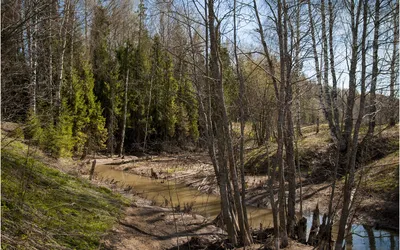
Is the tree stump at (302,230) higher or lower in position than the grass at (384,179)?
lower

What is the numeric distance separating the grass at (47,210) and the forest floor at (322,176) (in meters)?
1.73

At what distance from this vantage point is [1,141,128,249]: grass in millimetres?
3926

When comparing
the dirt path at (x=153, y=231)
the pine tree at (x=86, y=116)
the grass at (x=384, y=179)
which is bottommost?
the dirt path at (x=153, y=231)

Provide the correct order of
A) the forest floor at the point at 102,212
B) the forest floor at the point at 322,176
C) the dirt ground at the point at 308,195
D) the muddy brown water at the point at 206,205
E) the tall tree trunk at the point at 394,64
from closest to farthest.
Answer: the forest floor at the point at 102,212 → the tall tree trunk at the point at 394,64 → the muddy brown water at the point at 206,205 → the dirt ground at the point at 308,195 → the forest floor at the point at 322,176

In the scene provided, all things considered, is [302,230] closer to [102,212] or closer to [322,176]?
[102,212]

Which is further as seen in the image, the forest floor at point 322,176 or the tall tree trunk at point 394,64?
the forest floor at point 322,176

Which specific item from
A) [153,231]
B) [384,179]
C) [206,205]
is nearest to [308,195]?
[384,179]

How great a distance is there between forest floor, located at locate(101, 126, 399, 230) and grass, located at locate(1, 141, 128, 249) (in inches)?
67.9

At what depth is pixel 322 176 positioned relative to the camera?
42.3 ft

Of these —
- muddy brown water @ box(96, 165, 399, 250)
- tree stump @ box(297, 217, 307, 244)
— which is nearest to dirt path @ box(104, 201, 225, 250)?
muddy brown water @ box(96, 165, 399, 250)

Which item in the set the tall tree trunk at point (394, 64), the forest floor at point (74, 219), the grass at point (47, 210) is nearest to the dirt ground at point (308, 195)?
the forest floor at point (74, 219)

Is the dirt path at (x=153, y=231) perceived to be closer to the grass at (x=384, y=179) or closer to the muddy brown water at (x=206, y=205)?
the muddy brown water at (x=206, y=205)

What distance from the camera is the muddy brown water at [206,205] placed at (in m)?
7.78

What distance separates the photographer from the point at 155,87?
24.3 metres
